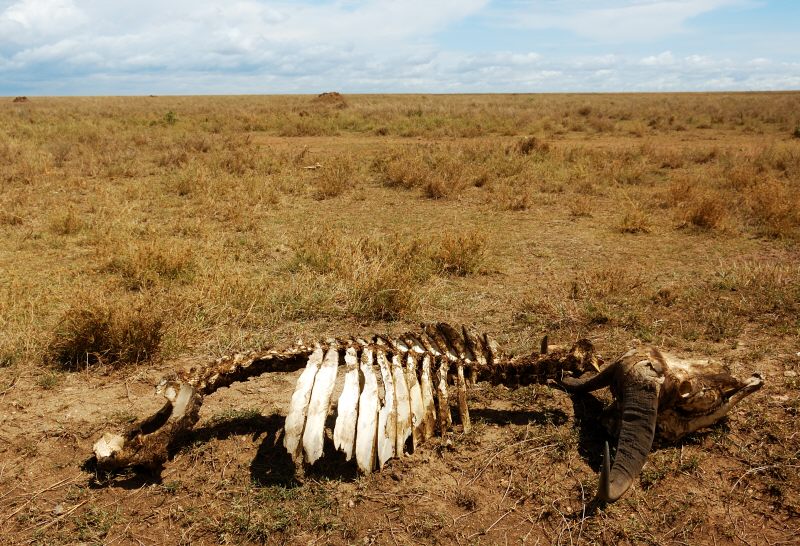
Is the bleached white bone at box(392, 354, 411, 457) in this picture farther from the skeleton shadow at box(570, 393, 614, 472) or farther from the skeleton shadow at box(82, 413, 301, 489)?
the skeleton shadow at box(570, 393, 614, 472)

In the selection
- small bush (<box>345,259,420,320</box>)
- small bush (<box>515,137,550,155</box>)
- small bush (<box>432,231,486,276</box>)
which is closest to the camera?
small bush (<box>345,259,420,320</box>)

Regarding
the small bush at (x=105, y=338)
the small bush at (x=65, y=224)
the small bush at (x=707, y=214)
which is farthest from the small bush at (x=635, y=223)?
the small bush at (x=65, y=224)

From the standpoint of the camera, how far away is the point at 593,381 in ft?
10.7

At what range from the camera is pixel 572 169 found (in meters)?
11.9

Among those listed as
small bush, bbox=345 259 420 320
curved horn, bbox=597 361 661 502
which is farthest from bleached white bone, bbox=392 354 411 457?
small bush, bbox=345 259 420 320

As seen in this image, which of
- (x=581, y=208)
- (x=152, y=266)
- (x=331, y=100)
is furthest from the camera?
(x=331, y=100)

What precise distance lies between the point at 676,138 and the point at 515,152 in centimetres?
822

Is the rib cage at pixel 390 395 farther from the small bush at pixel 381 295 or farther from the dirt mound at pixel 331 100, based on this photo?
the dirt mound at pixel 331 100

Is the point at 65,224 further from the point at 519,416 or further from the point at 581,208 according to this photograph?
the point at 581,208

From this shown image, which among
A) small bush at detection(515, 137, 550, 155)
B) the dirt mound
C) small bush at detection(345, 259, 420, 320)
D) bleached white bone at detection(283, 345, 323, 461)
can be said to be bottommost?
small bush at detection(345, 259, 420, 320)

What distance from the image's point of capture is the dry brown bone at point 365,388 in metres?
2.83

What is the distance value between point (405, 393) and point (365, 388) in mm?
224

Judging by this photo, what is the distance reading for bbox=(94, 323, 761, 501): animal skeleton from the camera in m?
2.81

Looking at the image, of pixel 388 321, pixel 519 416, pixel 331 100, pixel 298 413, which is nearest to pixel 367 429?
pixel 298 413
